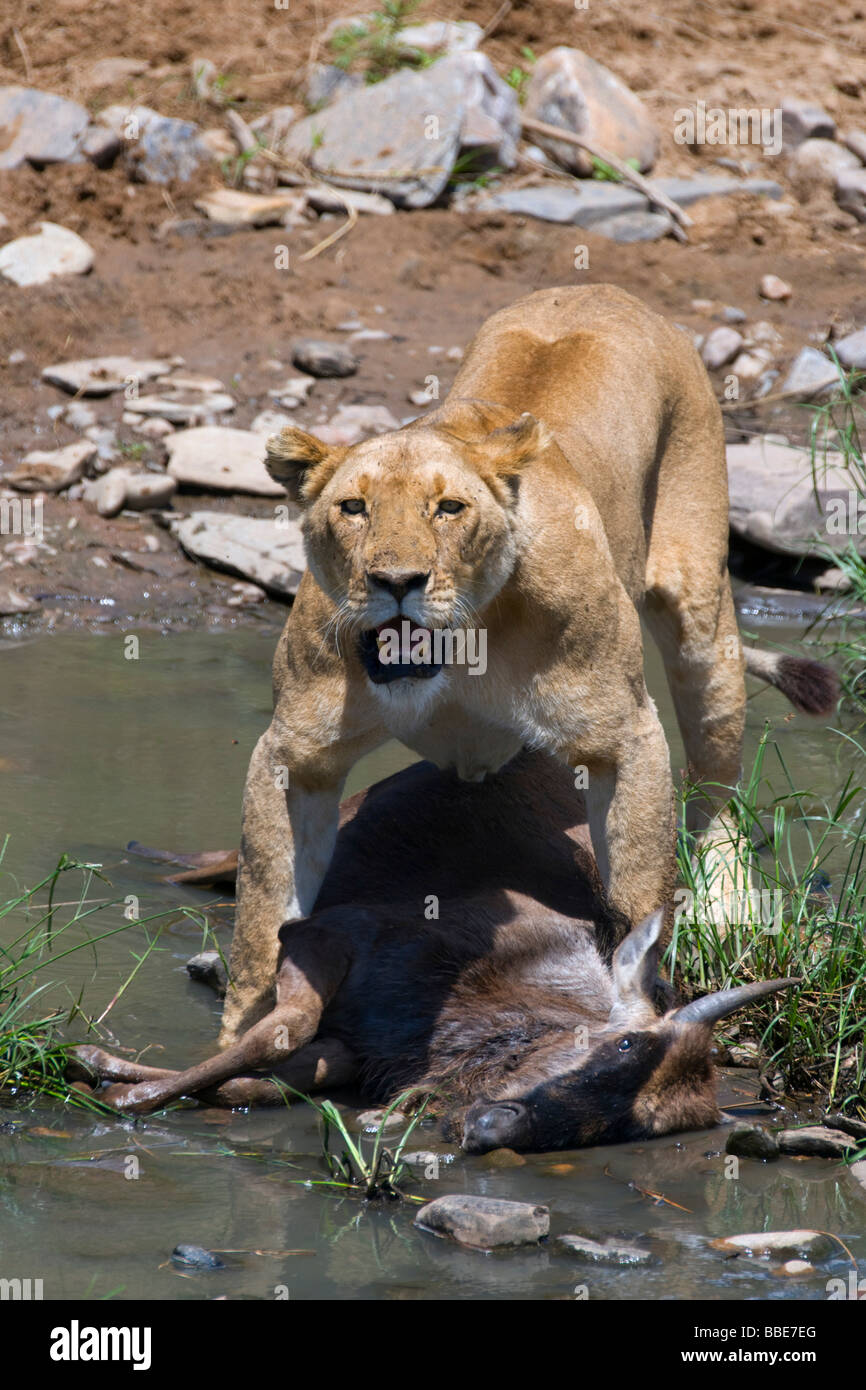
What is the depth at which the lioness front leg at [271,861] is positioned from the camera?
14.9ft

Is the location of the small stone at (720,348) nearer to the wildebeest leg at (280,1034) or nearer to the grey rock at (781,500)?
the grey rock at (781,500)

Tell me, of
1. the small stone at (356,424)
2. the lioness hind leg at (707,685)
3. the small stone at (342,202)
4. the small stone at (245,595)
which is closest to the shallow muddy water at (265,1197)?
the lioness hind leg at (707,685)

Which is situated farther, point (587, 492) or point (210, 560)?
point (210, 560)

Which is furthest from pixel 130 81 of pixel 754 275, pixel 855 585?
pixel 855 585

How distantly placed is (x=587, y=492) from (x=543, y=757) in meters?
1.10

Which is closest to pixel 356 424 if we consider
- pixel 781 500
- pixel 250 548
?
pixel 250 548

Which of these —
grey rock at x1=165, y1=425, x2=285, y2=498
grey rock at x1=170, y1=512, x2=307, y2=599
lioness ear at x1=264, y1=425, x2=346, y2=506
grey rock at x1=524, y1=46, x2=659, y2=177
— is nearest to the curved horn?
lioness ear at x1=264, y1=425, x2=346, y2=506

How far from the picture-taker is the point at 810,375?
35.1 feet

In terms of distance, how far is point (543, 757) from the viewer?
5.45 m

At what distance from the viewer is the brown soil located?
387 inches

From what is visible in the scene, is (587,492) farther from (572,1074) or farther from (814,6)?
(814,6)

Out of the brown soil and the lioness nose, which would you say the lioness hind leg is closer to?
the lioness nose

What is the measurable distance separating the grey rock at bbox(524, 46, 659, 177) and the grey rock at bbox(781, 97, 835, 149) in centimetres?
124

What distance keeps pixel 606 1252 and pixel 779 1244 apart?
0.38 metres
